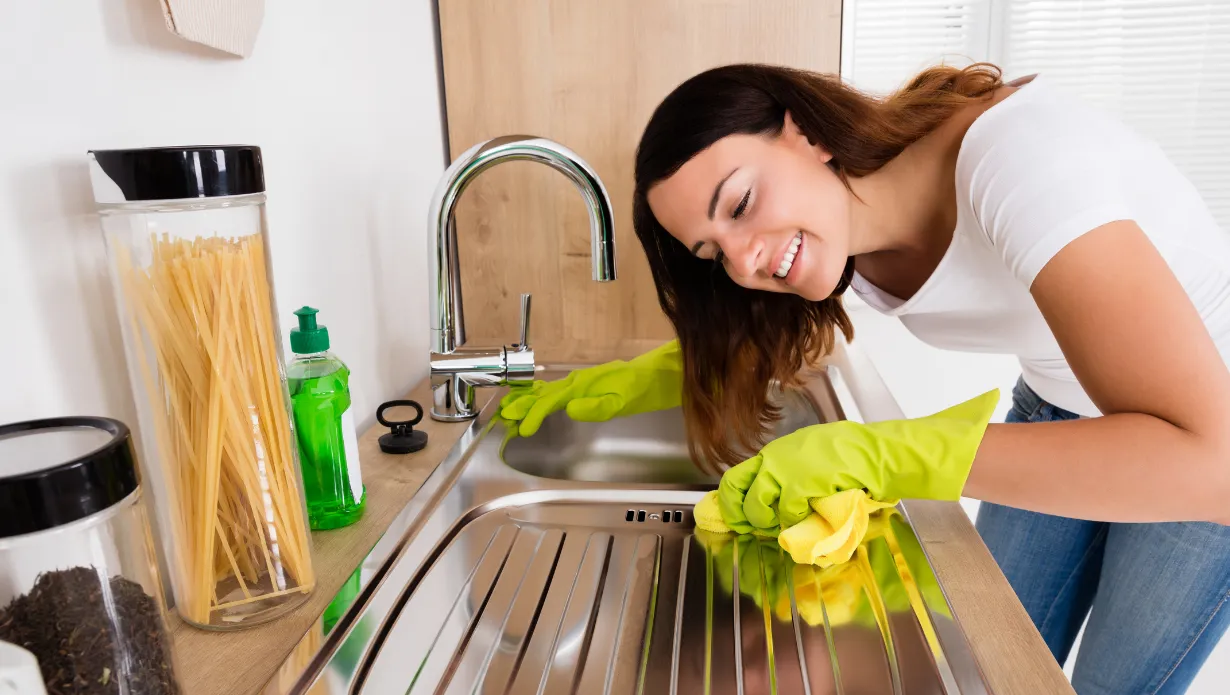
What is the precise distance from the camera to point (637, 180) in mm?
989

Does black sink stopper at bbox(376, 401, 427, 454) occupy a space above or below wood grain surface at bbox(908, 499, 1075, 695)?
above

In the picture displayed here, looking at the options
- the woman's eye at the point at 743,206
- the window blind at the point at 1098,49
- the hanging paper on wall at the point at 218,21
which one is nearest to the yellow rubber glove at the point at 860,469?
the woman's eye at the point at 743,206

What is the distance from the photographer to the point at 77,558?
A: 399 mm

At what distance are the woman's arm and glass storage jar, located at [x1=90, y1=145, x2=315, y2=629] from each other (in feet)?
2.13

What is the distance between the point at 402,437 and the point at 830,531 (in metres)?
0.51

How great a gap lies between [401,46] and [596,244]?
1.62 feet

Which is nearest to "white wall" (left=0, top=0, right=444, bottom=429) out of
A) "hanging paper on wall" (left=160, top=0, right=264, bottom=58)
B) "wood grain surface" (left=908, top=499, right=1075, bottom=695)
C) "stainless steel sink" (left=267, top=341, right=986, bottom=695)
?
"hanging paper on wall" (left=160, top=0, right=264, bottom=58)

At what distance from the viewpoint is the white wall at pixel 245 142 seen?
533 millimetres

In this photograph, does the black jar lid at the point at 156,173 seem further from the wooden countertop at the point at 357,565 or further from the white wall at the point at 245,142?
the wooden countertop at the point at 357,565

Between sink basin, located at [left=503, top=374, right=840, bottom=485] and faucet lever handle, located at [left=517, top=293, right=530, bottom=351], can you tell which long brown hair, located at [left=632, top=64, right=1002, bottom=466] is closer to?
sink basin, located at [left=503, top=374, right=840, bottom=485]

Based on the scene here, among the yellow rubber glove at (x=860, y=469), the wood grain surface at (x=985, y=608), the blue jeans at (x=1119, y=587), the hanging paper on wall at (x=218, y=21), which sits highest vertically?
the hanging paper on wall at (x=218, y=21)

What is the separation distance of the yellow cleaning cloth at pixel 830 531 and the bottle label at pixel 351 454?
41 centimetres

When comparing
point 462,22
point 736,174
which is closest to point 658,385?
point 736,174

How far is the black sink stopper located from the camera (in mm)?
969
